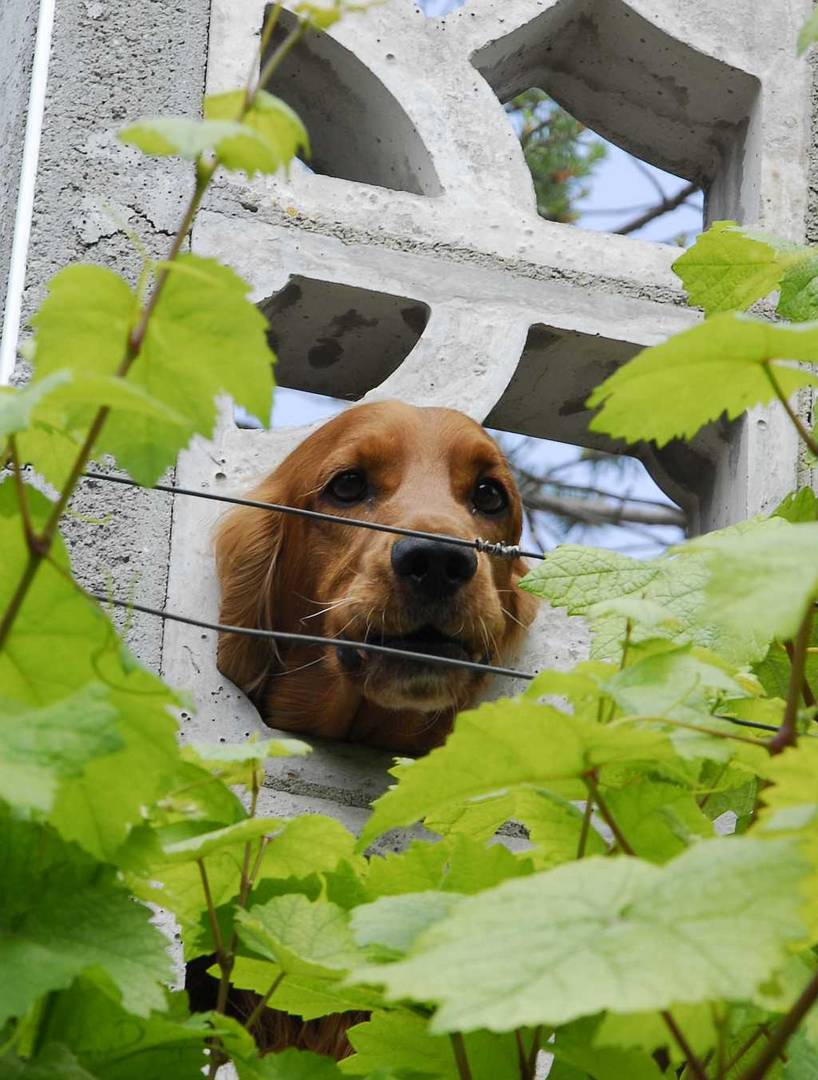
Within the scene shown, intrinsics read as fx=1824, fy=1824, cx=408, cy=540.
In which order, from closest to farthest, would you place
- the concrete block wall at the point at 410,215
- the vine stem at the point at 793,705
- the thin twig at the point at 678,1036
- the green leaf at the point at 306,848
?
the thin twig at the point at 678,1036, the vine stem at the point at 793,705, the green leaf at the point at 306,848, the concrete block wall at the point at 410,215

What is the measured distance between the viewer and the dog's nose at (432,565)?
2.98 metres

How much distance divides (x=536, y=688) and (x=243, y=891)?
0.27 metres

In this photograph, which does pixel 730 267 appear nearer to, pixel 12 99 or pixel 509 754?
pixel 509 754

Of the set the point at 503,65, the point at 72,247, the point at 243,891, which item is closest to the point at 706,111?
the point at 503,65

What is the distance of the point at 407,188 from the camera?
3266 millimetres

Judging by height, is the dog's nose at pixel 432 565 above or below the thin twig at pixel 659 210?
below

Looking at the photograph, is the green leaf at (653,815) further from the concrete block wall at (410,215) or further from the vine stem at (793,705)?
the concrete block wall at (410,215)

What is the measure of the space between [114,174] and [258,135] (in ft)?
7.01

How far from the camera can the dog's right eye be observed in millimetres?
3340

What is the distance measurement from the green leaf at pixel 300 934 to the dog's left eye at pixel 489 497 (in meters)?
2.27

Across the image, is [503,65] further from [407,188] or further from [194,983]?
[194,983]

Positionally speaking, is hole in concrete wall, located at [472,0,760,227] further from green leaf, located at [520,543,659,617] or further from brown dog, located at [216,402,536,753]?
green leaf, located at [520,543,659,617]

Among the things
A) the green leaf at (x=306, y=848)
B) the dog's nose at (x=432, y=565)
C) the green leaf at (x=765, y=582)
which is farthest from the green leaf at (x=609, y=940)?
the dog's nose at (x=432, y=565)

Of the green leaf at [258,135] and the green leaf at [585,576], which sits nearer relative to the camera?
the green leaf at [258,135]
